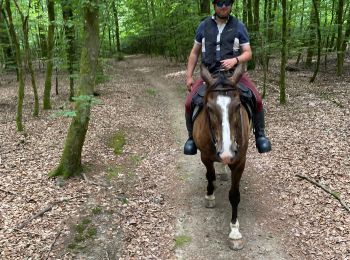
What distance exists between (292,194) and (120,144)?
530 centimetres

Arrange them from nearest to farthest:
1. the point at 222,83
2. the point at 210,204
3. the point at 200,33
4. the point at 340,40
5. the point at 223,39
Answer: the point at 222,83, the point at 223,39, the point at 200,33, the point at 210,204, the point at 340,40

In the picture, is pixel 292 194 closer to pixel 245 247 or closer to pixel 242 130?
pixel 245 247

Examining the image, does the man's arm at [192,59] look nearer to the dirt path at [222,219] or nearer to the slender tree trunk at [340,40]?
the dirt path at [222,219]

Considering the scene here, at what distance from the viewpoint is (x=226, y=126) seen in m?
4.42

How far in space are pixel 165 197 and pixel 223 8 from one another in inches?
155

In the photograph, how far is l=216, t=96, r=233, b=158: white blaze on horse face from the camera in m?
4.36

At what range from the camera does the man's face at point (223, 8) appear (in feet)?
18.2

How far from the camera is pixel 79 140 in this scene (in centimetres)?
756

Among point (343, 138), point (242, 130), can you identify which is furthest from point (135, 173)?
point (343, 138)

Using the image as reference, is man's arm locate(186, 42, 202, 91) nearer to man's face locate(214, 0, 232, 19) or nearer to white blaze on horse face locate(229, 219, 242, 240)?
man's face locate(214, 0, 232, 19)

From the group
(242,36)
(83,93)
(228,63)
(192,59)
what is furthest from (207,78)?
(83,93)

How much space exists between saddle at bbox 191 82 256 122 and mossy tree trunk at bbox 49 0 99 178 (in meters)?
2.43

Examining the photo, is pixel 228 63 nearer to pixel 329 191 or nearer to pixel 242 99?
pixel 242 99

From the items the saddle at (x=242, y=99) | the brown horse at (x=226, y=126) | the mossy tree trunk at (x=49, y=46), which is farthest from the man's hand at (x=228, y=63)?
the mossy tree trunk at (x=49, y=46)
